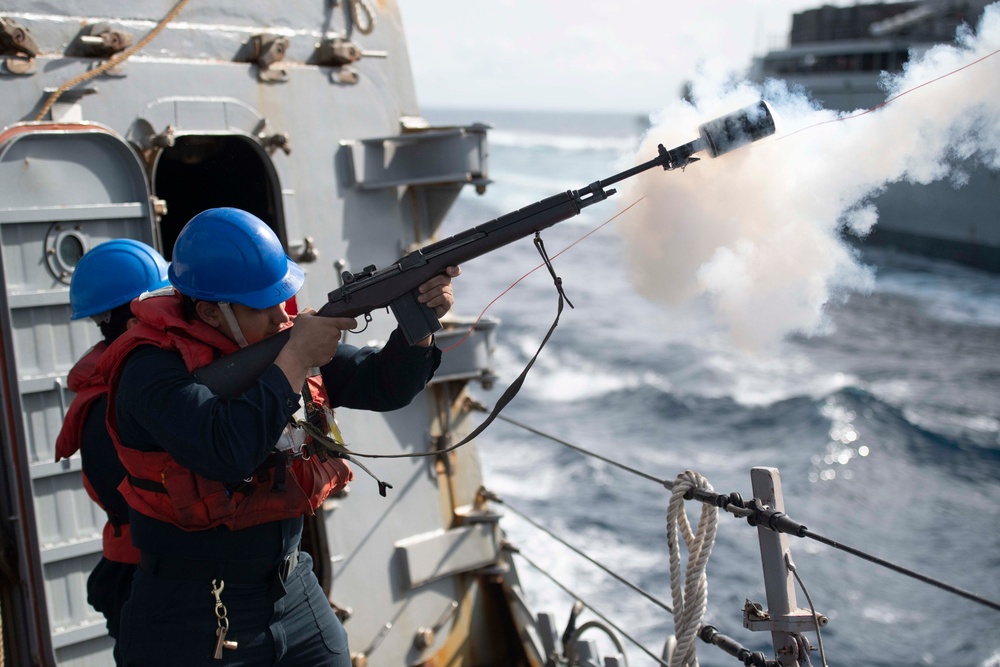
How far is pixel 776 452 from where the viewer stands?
15.7 meters

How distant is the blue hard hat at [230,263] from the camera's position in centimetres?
254

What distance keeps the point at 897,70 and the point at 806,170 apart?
31.4 meters

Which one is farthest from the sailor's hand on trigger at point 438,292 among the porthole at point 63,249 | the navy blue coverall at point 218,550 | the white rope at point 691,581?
the porthole at point 63,249

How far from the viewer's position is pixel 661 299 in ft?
13.1

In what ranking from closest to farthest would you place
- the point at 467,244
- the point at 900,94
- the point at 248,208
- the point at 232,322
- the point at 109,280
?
the point at 232,322, the point at 467,244, the point at 109,280, the point at 900,94, the point at 248,208

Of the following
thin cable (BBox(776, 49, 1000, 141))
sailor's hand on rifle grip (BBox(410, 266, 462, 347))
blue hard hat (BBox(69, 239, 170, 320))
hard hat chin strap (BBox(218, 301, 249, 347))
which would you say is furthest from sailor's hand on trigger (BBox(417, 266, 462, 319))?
thin cable (BBox(776, 49, 1000, 141))

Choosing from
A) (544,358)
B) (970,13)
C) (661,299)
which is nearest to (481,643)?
(661,299)

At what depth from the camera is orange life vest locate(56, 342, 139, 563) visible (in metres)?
2.99

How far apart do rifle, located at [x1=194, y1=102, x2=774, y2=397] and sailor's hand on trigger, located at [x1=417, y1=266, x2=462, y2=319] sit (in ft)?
0.05

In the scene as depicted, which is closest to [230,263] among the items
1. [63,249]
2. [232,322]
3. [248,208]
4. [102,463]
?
[232,322]

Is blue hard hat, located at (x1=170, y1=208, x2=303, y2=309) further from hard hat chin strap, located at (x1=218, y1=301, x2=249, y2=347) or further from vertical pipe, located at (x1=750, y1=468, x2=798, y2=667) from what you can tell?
vertical pipe, located at (x1=750, y1=468, x2=798, y2=667)

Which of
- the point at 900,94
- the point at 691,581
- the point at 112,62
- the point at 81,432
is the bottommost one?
the point at 691,581

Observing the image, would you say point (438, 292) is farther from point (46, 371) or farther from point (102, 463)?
point (46, 371)

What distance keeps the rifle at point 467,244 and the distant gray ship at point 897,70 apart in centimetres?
2713
